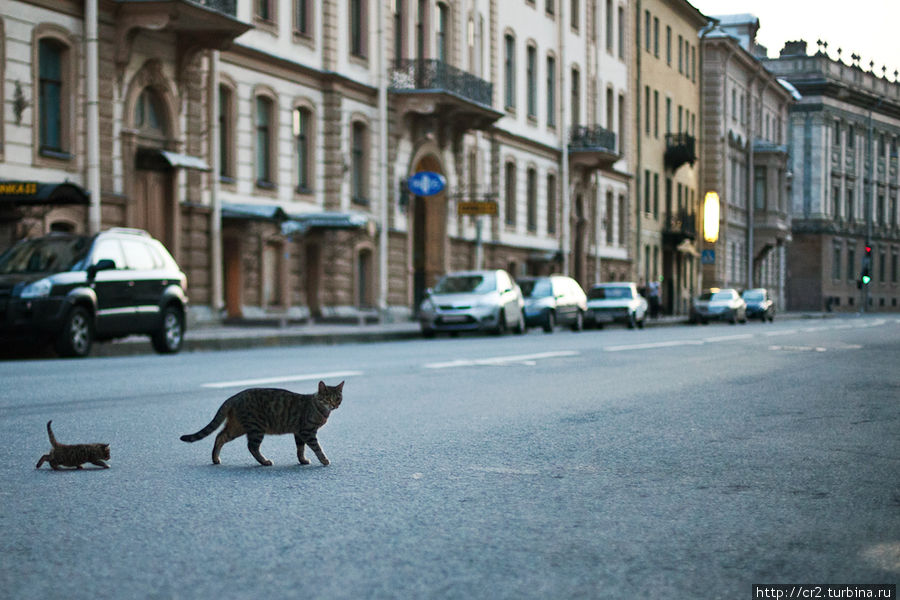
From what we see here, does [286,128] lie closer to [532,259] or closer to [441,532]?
[532,259]

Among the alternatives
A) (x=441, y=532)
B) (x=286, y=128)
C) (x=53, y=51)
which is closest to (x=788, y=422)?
(x=441, y=532)

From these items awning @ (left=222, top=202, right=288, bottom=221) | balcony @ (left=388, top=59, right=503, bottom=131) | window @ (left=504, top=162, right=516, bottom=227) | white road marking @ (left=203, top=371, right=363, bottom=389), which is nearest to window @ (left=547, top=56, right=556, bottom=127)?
window @ (left=504, top=162, right=516, bottom=227)

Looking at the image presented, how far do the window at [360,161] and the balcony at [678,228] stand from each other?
33.2m

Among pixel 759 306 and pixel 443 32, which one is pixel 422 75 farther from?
pixel 759 306

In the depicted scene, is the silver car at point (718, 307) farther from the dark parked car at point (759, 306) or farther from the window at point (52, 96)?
the window at point (52, 96)

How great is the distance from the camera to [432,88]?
3941 cm

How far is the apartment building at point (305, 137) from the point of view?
25.9 m

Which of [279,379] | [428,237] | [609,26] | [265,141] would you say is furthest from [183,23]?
[609,26]

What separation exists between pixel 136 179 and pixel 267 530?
2327cm

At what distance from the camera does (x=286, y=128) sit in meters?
34.5

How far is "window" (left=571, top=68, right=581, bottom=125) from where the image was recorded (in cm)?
5538

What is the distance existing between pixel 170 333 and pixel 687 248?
2079 inches

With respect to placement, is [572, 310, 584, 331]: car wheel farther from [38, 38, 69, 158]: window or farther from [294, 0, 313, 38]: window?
[38, 38, 69, 158]: window

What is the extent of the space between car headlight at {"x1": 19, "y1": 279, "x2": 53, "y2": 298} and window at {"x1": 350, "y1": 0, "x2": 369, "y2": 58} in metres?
19.6
